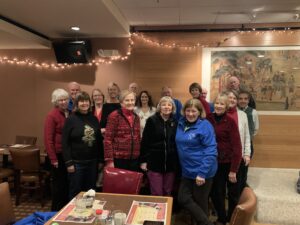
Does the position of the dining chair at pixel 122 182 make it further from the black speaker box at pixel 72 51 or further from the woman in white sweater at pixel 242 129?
the black speaker box at pixel 72 51

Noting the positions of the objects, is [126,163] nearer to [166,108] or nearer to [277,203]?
[166,108]

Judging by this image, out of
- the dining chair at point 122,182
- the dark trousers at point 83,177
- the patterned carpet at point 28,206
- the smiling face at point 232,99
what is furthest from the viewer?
the patterned carpet at point 28,206

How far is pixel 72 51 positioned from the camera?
469 cm

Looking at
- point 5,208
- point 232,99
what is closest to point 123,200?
point 5,208

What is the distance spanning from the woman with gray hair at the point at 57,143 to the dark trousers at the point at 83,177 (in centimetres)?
32

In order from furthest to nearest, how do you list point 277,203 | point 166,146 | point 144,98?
1. point 144,98
2. point 277,203
3. point 166,146

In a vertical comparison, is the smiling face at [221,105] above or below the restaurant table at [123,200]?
above

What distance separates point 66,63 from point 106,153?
263 centimetres

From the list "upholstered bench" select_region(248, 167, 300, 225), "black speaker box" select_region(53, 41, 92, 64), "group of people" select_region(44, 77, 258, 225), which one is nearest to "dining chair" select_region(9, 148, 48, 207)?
"group of people" select_region(44, 77, 258, 225)

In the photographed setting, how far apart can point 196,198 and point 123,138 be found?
0.91 meters

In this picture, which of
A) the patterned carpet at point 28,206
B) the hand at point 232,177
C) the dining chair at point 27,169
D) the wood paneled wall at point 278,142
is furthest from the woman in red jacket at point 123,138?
the wood paneled wall at point 278,142

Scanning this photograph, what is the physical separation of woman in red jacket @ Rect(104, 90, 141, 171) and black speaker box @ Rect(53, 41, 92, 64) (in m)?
2.08

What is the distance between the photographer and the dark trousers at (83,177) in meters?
2.86

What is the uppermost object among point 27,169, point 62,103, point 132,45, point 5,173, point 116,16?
point 116,16
